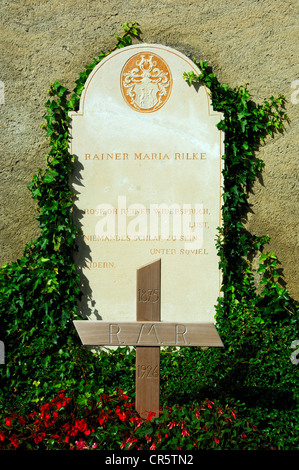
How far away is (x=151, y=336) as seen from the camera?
3.43 meters

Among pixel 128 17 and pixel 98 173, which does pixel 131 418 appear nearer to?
pixel 98 173

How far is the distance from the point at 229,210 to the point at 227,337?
4.35ft

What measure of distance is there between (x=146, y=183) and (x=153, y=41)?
1.58 m

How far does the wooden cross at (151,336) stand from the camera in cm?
342

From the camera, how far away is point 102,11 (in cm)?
516

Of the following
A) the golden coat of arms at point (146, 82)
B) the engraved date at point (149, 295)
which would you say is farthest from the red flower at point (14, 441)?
the golden coat of arms at point (146, 82)

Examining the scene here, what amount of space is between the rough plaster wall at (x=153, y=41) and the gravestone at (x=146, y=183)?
0.35 m

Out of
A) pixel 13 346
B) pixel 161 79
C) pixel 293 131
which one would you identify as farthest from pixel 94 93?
pixel 13 346

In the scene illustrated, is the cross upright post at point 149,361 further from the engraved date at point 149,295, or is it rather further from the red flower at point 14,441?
the red flower at point 14,441

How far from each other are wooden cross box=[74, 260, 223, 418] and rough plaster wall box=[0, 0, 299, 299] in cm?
199

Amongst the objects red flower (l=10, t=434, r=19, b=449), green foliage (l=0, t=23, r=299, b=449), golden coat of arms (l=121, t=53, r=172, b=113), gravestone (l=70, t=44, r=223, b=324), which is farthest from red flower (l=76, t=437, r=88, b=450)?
golden coat of arms (l=121, t=53, r=172, b=113)

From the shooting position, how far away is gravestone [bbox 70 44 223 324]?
4992mm

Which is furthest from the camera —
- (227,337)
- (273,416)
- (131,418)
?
(227,337)

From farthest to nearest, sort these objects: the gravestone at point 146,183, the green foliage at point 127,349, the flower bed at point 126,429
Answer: the gravestone at point 146,183 < the green foliage at point 127,349 < the flower bed at point 126,429
